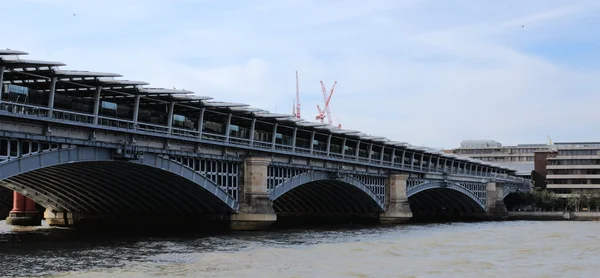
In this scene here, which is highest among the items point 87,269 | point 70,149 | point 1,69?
point 1,69

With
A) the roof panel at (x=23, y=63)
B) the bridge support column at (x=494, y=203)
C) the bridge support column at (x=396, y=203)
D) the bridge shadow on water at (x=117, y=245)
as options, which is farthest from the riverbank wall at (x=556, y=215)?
the roof panel at (x=23, y=63)

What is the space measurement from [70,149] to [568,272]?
31.4 metres

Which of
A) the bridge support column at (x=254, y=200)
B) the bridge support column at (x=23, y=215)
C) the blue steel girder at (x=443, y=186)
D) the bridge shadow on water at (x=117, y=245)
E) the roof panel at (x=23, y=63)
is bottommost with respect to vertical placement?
the bridge shadow on water at (x=117, y=245)

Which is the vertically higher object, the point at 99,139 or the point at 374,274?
the point at 99,139

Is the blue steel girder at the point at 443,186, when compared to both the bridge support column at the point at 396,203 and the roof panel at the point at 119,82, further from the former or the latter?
the roof panel at the point at 119,82

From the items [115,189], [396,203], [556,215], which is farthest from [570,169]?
[115,189]

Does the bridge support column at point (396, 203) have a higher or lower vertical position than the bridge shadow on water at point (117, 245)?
higher

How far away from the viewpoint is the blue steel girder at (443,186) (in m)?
108

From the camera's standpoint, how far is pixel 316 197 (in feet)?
331

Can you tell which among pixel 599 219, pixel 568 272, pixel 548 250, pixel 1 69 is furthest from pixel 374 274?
pixel 599 219

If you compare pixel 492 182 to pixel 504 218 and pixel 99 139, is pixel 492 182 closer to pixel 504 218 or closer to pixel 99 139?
pixel 504 218

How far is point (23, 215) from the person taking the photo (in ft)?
295

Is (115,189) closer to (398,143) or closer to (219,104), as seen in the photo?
(219,104)

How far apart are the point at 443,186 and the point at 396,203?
14.8m
